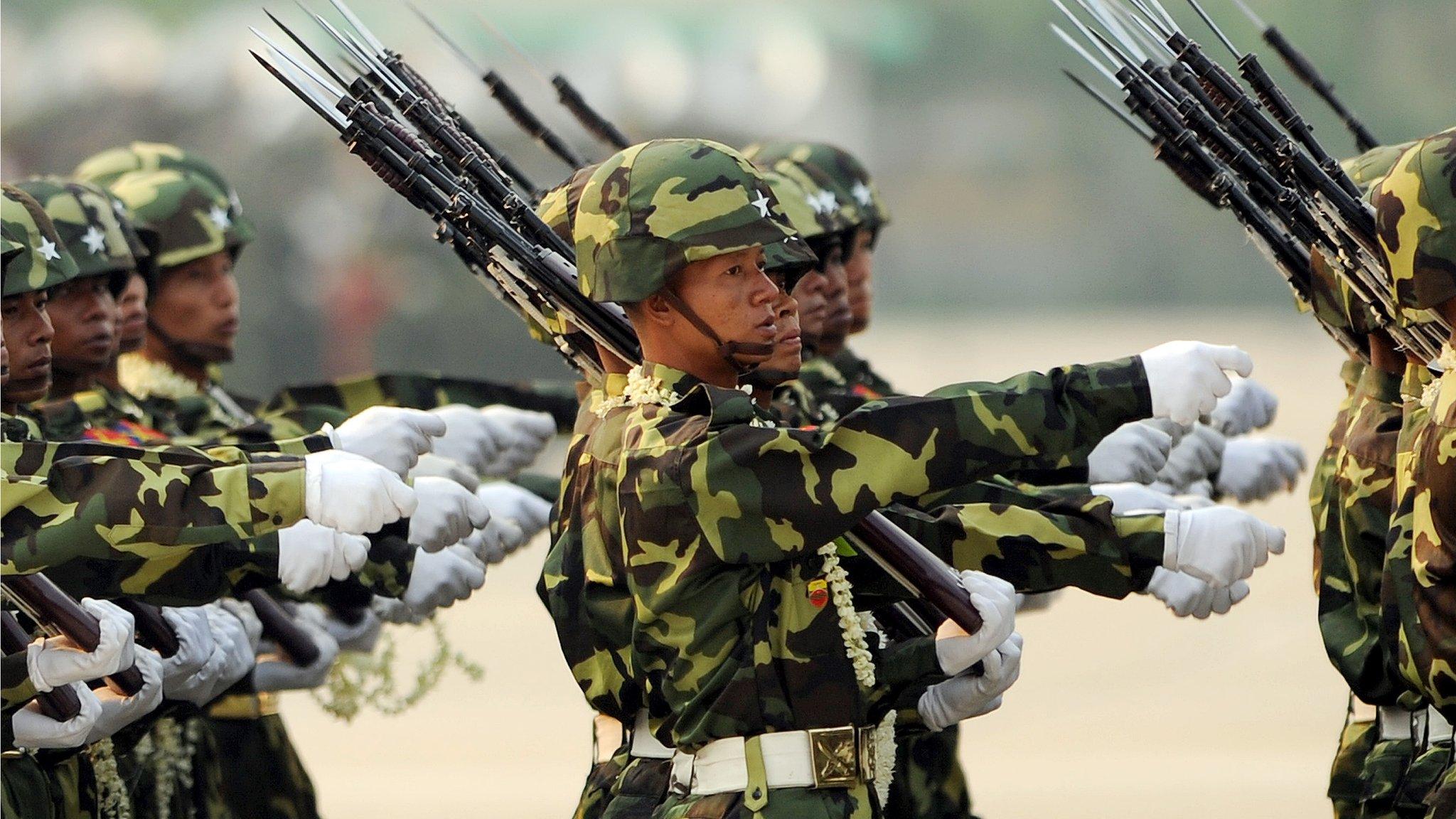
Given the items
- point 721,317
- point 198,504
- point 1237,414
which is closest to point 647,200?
point 721,317

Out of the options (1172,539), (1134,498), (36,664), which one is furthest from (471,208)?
(1134,498)

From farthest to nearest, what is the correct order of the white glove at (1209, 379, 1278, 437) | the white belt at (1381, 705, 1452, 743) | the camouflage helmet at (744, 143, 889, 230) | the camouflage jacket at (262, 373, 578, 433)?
the camouflage jacket at (262, 373, 578, 433)
the white glove at (1209, 379, 1278, 437)
the camouflage helmet at (744, 143, 889, 230)
the white belt at (1381, 705, 1452, 743)

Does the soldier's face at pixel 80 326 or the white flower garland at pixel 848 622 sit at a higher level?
the soldier's face at pixel 80 326

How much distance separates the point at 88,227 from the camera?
775 cm

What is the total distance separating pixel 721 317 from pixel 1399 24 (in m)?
25.6

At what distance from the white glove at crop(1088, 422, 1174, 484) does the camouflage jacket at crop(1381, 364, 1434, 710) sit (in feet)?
3.52

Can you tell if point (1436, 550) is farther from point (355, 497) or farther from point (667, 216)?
point (355, 497)

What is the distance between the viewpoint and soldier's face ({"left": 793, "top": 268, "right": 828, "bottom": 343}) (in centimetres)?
793

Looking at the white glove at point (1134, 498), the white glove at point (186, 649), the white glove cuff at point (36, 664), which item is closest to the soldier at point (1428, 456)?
Result: the white glove at point (1134, 498)

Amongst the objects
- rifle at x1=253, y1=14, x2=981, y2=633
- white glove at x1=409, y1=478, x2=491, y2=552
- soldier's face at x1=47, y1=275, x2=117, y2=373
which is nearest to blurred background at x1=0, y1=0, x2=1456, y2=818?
soldier's face at x1=47, y1=275, x2=117, y2=373

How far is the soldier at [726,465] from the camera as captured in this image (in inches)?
204

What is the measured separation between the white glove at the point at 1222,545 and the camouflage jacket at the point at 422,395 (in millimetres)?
3970

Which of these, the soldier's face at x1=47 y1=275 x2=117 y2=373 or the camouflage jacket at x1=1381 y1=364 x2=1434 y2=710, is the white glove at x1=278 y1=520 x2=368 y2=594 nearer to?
the soldier's face at x1=47 y1=275 x2=117 y2=373

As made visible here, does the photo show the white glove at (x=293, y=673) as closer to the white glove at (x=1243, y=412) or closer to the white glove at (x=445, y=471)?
the white glove at (x=445, y=471)
